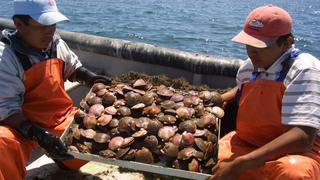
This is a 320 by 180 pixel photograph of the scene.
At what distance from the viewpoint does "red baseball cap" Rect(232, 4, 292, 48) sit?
2.45m

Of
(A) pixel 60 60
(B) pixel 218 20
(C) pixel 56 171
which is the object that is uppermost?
(A) pixel 60 60

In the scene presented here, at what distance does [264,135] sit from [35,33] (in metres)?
1.64

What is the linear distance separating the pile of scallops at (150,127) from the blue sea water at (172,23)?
7.81m

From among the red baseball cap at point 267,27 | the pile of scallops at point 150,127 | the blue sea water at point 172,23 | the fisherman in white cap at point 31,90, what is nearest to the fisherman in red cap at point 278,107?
the red baseball cap at point 267,27

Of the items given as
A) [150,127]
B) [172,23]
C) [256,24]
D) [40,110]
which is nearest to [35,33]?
[40,110]

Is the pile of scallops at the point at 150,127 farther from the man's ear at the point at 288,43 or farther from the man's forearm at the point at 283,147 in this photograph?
the man's ear at the point at 288,43

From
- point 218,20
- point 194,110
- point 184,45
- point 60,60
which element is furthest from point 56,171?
point 218,20

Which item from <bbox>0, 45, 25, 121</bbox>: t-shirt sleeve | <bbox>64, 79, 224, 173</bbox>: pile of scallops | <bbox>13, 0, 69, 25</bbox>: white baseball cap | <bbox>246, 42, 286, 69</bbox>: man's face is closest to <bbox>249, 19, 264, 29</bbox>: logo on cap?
<bbox>246, 42, 286, 69</bbox>: man's face

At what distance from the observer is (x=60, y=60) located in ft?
10.3

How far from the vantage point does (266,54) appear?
253cm

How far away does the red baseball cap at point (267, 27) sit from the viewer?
2.45 meters

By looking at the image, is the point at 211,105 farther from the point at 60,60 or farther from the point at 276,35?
the point at 60,60

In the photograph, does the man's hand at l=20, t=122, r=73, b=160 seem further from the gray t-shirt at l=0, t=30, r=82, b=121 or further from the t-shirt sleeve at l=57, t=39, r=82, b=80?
the t-shirt sleeve at l=57, t=39, r=82, b=80

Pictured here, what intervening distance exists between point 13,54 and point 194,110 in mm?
1291
